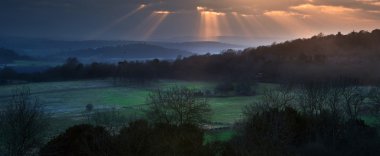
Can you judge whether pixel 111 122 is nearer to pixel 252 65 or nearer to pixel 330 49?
pixel 252 65

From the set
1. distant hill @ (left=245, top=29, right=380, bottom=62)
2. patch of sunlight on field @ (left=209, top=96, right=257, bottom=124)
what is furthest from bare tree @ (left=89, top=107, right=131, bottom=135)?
distant hill @ (left=245, top=29, right=380, bottom=62)

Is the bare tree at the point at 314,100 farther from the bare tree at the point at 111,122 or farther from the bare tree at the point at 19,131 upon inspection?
the bare tree at the point at 19,131

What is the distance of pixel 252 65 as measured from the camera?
108 m

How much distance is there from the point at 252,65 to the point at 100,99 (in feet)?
143

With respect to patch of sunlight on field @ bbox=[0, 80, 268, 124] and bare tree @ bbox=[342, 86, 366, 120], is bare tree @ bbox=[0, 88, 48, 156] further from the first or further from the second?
bare tree @ bbox=[342, 86, 366, 120]

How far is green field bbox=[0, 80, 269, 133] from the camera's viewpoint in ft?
201

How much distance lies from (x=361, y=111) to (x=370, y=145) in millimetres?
22876

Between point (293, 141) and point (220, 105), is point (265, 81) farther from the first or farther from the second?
point (293, 141)

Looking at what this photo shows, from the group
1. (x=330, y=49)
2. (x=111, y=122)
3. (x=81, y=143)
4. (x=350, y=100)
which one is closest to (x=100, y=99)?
(x=111, y=122)

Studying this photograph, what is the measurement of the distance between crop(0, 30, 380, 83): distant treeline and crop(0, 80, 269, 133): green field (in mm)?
7097

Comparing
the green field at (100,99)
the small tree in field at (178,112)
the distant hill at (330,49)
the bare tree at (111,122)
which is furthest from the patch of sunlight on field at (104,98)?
the distant hill at (330,49)

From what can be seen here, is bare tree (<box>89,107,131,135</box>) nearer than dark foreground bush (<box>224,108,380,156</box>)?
No

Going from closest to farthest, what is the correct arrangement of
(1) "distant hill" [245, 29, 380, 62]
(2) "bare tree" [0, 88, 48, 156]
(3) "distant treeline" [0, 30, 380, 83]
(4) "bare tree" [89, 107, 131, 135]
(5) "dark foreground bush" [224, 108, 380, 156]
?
(5) "dark foreground bush" [224, 108, 380, 156]
(2) "bare tree" [0, 88, 48, 156]
(4) "bare tree" [89, 107, 131, 135]
(3) "distant treeline" [0, 30, 380, 83]
(1) "distant hill" [245, 29, 380, 62]

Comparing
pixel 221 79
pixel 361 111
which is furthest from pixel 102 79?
pixel 361 111
